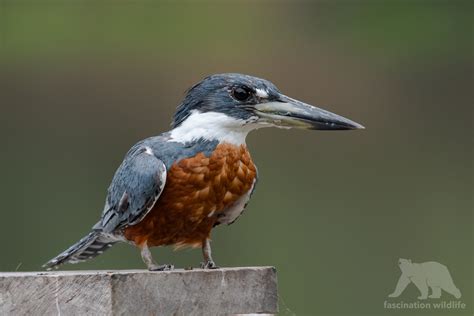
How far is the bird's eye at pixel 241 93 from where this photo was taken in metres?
4.68

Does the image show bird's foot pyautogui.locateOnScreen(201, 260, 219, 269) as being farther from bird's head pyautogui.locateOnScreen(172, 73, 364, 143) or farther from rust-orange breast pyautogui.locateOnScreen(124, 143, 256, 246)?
bird's head pyautogui.locateOnScreen(172, 73, 364, 143)

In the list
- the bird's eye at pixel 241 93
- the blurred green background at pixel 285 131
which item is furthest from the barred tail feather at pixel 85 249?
the blurred green background at pixel 285 131

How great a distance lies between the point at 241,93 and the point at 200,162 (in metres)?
0.30

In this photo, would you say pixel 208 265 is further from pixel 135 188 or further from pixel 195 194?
pixel 135 188

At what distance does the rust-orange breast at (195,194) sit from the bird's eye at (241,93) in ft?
0.61

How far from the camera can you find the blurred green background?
10664 mm

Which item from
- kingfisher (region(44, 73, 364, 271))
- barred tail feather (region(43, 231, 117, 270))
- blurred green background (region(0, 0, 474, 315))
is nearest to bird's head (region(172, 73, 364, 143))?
kingfisher (region(44, 73, 364, 271))

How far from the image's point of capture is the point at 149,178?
458 centimetres

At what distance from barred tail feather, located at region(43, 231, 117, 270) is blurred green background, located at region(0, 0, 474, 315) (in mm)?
4116

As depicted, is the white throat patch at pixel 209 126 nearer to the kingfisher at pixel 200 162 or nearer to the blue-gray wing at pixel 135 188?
the kingfisher at pixel 200 162

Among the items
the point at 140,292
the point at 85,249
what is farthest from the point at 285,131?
the point at 140,292

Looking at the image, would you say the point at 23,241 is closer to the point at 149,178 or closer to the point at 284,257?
the point at 284,257

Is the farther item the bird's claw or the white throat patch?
the white throat patch

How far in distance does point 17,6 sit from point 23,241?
5660 mm
